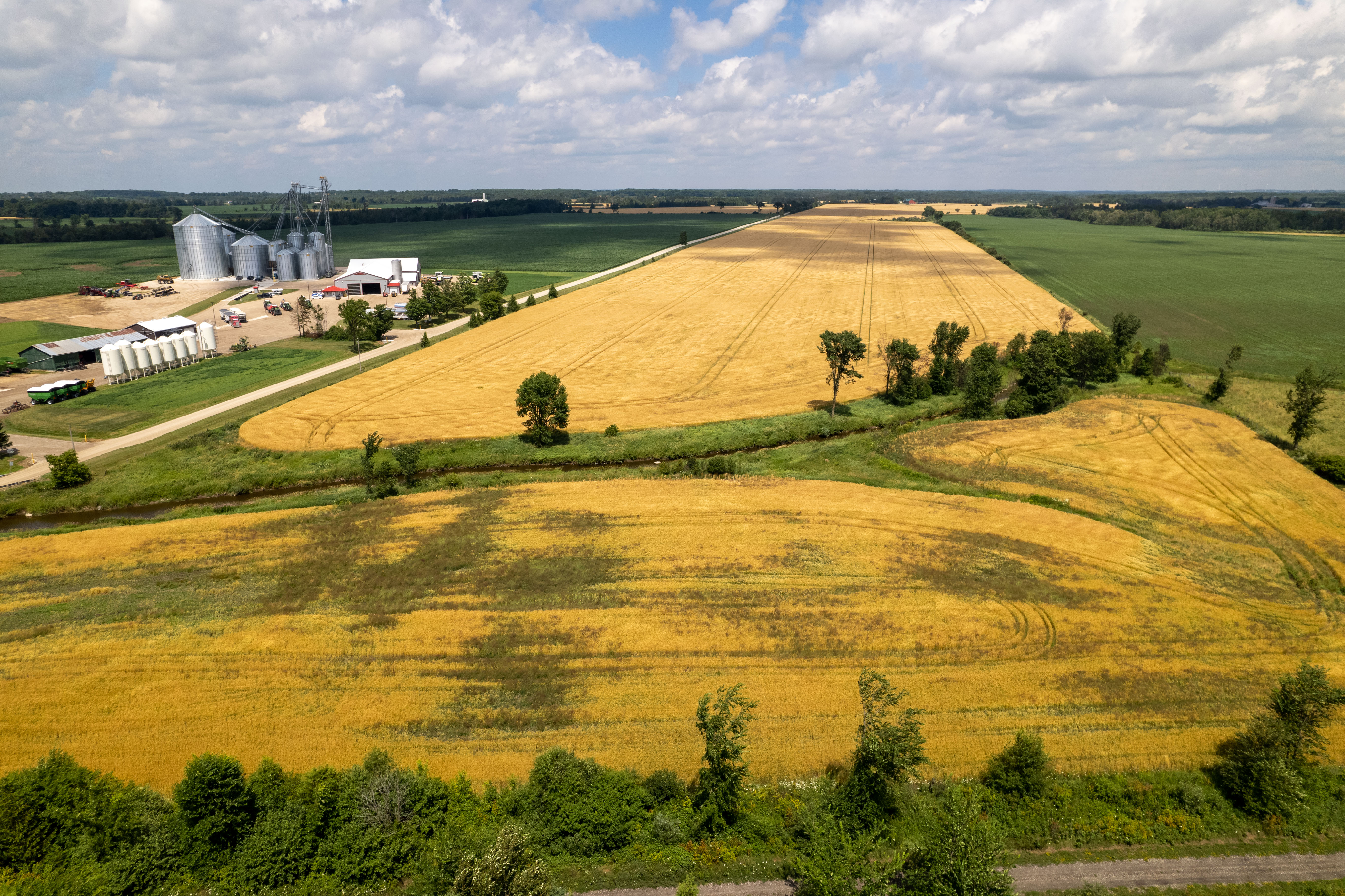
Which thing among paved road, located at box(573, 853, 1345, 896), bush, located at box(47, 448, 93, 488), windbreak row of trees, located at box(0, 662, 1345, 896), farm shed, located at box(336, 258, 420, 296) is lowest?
paved road, located at box(573, 853, 1345, 896)

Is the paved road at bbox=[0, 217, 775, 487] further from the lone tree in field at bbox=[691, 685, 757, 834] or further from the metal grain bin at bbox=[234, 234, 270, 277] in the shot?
the lone tree in field at bbox=[691, 685, 757, 834]

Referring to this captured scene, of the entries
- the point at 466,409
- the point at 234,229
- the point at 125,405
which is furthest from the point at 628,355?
the point at 234,229

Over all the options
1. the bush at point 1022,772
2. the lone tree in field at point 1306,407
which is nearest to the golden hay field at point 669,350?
the lone tree in field at point 1306,407

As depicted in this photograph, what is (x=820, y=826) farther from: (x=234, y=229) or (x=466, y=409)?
Result: (x=234, y=229)

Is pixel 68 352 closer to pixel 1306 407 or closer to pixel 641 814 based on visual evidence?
pixel 641 814

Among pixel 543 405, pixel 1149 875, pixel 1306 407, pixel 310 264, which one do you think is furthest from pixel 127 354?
pixel 1306 407

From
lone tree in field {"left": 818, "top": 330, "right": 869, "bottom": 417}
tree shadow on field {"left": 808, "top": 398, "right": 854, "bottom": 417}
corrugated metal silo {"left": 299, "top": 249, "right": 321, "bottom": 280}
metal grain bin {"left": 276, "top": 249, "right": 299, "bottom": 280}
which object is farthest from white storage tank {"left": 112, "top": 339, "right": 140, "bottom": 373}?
lone tree in field {"left": 818, "top": 330, "right": 869, "bottom": 417}

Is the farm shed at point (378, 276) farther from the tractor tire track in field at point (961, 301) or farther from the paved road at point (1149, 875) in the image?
the paved road at point (1149, 875)
